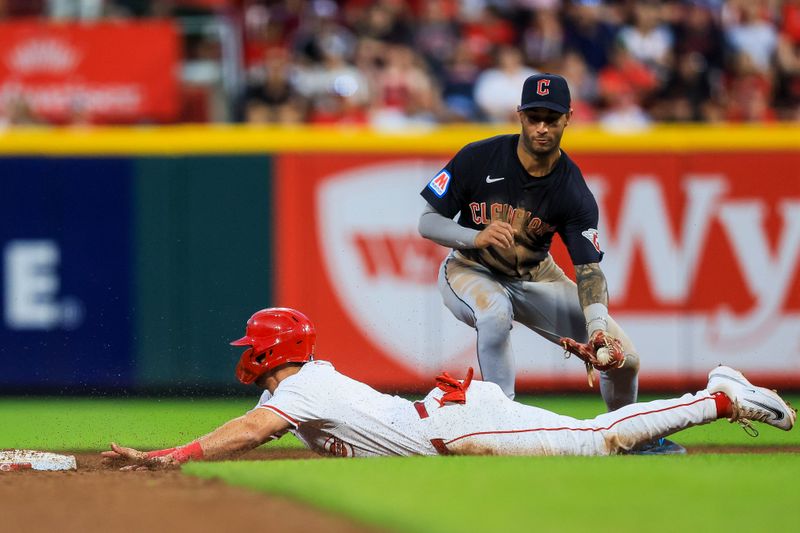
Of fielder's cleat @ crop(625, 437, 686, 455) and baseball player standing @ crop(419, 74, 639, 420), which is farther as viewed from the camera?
baseball player standing @ crop(419, 74, 639, 420)

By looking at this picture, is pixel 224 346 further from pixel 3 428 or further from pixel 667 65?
pixel 667 65

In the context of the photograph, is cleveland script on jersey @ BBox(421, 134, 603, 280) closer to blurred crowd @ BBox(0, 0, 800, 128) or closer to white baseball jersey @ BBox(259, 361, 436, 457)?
white baseball jersey @ BBox(259, 361, 436, 457)

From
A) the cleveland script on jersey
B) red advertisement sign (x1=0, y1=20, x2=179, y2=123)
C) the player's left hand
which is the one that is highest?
red advertisement sign (x1=0, y1=20, x2=179, y2=123)

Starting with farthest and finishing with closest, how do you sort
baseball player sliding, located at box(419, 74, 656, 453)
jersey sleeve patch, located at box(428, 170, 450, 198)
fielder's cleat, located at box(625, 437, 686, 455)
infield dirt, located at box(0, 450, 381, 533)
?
jersey sleeve patch, located at box(428, 170, 450, 198) → baseball player sliding, located at box(419, 74, 656, 453) → fielder's cleat, located at box(625, 437, 686, 455) → infield dirt, located at box(0, 450, 381, 533)

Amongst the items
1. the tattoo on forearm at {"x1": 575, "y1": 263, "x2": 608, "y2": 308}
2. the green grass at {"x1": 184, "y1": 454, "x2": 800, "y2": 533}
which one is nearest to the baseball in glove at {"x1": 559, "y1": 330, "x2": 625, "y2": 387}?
the tattoo on forearm at {"x1": 575, "y1": 263, "x2": 608, "y2": 308}

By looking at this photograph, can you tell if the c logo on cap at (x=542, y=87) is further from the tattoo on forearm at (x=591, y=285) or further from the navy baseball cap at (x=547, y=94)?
the tattoo on forearm at (x=591, y=285)

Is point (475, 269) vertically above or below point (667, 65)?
below

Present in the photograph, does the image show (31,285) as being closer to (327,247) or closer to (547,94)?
(327,247)

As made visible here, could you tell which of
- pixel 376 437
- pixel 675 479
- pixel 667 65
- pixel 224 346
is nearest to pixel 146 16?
pixel 224 346

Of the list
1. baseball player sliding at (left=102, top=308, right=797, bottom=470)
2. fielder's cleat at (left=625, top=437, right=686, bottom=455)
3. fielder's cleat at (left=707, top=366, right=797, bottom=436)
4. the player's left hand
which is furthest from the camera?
fielder's cleat at (left=625, top=437, right=686, bottom=455)
